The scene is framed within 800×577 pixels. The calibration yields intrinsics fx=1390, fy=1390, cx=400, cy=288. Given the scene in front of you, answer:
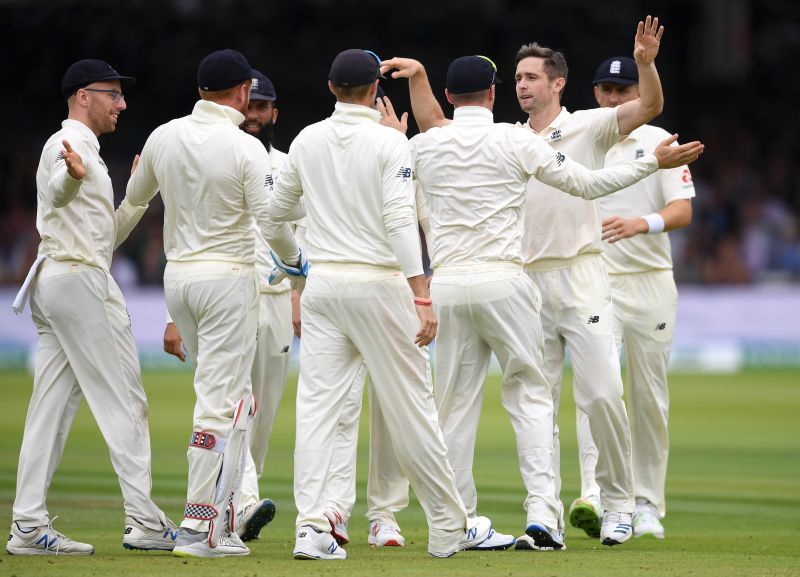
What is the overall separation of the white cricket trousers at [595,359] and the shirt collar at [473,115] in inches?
40.0

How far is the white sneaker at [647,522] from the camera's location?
7.83m

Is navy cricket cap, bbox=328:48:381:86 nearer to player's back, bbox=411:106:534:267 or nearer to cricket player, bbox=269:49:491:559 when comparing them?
cricket player, bbox=269:49:491:559

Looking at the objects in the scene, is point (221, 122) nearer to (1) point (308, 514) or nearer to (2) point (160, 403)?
(1) point (308, 514)

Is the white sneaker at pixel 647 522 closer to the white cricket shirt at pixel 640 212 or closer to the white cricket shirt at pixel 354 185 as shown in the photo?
the white cricket shirt at pixel 640 212

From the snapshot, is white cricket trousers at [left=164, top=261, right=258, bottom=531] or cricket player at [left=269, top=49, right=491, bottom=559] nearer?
cricket player at [left=269, top=49, right=491, bottom=559]

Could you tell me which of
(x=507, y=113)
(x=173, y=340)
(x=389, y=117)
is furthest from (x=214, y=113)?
(x=507, y=113)

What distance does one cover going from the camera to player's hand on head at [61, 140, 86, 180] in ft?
20.9

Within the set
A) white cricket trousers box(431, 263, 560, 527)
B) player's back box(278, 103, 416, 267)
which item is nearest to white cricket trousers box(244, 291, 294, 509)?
white cricket trousers box(431, 263, 560, 527)

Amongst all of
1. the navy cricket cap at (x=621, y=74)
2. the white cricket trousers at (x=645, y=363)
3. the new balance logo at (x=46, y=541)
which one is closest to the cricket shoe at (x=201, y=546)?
the new balance logo at (x=46, y=541)

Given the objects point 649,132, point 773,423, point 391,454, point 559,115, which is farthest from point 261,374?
point 773,423

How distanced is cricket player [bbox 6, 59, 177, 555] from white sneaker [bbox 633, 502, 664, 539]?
8.90ft

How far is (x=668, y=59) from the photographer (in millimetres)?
26578

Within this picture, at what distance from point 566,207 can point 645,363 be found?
1490 mm

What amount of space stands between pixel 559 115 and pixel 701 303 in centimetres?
1411
